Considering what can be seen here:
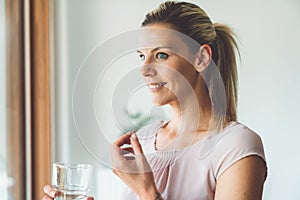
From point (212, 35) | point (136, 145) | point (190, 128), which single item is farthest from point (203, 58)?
point (136, 145)

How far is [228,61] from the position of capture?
1.54m

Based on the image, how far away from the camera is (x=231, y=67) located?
5.13 feet

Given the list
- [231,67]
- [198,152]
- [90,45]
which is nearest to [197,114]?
[198,152]

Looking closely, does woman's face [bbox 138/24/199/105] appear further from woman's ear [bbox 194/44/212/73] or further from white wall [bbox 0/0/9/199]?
white wall [bbox 0/0/9/199]

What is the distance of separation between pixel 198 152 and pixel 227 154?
4.2 inches

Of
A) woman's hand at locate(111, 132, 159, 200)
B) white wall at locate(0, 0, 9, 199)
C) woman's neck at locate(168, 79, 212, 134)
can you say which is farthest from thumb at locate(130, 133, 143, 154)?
white wall at locate(0, 0, 9, 199)

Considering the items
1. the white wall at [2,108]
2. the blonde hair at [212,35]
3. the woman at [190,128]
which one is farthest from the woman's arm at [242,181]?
the white wall at [2,108]

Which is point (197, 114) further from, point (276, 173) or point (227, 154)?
point (276, 173)

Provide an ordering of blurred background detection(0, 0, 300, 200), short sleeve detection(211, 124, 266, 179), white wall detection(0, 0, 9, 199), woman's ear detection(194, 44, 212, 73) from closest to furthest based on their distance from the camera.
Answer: short sleeve detection(211, 124, 266, 179) < woman's ear detection(194, 44, 212, 73) < blurred background detection(0, 0, 300, 200) < white wall detection(0, 0, 9, 199)

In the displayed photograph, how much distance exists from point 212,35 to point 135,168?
16.6 inches

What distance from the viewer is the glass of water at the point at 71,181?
1208 millimetres

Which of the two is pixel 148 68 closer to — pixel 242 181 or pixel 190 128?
pixel 190 128

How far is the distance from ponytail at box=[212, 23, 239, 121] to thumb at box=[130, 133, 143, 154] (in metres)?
0.27

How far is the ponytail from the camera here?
147 centimetres
